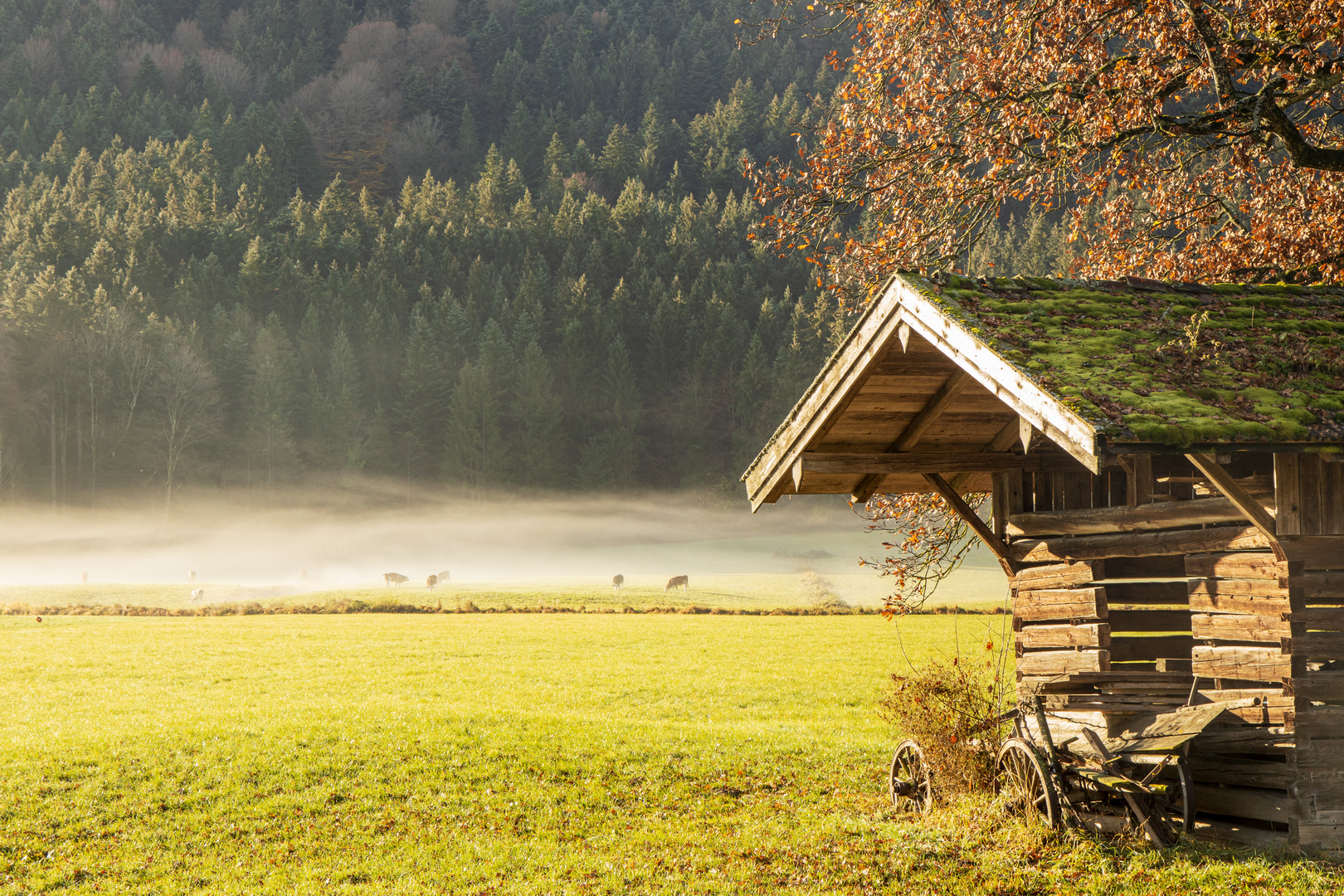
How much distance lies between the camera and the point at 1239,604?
9141mm

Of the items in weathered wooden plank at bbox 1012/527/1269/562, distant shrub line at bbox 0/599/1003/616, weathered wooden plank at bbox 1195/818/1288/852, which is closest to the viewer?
weathered wooden plank at bbox 1195/818/1288/852

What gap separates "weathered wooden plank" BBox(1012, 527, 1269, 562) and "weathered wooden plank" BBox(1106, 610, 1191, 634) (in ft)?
2.56

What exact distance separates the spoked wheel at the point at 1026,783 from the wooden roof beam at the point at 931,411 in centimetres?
307

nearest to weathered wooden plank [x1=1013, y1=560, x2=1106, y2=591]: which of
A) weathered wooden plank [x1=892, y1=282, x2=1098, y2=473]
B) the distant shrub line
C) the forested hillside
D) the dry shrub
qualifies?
the dry shrub

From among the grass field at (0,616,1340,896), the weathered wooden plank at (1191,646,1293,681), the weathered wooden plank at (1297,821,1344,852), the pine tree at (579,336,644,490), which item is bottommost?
the grass field at (0,616,1340,896)

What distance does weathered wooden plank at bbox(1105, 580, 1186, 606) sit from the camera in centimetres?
1118

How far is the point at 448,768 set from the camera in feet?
53.5

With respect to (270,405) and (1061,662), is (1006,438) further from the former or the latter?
(270,405)

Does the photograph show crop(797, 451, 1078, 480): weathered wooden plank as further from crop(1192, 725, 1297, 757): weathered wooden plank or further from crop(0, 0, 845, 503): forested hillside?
crop(0, 0, 845, 503): forested hillside

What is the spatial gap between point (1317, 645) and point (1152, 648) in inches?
104

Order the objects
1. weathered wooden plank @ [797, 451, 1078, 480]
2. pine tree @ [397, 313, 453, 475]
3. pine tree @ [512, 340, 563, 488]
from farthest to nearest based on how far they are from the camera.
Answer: pine tree @ [397, 313, 453, 475] < pine tree @ [512, 340, 563, 488] < weathered wooden plank @ [797, 451, 1078, 480]

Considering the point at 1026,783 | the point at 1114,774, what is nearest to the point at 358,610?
the point at 1026,783

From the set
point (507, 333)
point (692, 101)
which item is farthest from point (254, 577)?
point (692, 101)

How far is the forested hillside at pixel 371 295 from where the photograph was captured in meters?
88.8
